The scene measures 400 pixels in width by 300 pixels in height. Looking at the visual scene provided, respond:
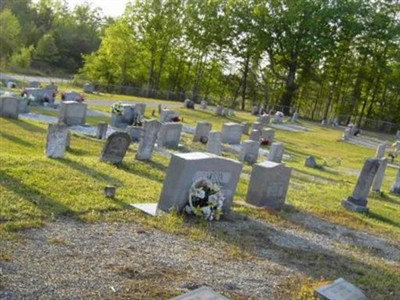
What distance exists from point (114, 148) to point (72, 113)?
26.7 ft

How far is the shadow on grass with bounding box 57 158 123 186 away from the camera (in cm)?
1129

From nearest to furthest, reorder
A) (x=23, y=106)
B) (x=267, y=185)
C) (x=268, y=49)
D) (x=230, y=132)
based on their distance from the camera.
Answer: (x=267, y=185), (x=23, y=106), (x=230, y=132), (x=268, y=49)

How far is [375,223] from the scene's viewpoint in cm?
1215

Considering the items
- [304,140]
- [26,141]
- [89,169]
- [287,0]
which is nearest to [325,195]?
[89,169]

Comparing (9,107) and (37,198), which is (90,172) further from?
(9,107)

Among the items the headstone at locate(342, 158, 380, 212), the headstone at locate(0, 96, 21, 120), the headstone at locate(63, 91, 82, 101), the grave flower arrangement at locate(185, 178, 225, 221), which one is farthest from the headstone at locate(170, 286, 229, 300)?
the headstone at locate(63, 91, 82, 101)

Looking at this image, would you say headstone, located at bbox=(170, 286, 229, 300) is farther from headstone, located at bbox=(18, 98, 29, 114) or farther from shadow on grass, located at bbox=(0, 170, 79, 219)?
headstone, located at bbox=(18, 98, 29, 114)

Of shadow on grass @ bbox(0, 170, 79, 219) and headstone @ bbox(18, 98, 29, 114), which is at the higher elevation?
shadow on grass @ bbox(0, 170, 79, 219)

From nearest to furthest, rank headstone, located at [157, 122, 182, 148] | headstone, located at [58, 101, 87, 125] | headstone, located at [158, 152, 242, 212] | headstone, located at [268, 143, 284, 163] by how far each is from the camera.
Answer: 1. headstone, located at [158, 152, 242, 212]
2. headstone, located at [157, 122, 182, 148]
3. headstone, located at [268, 143, 284, 163]
4. headstone, located at [58, 101, 87, 125]

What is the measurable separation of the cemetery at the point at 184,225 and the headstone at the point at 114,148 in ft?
0.09

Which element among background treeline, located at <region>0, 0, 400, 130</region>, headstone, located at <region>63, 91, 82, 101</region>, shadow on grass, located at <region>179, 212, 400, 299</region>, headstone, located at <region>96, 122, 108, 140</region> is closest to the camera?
shadow on grass, located at <region>179, 212, 400, 299</region>

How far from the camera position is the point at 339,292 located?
6.53 metres

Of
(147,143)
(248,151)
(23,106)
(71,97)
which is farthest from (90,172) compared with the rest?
(71,97)

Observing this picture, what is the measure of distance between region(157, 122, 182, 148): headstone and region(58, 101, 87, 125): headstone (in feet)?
13.7
